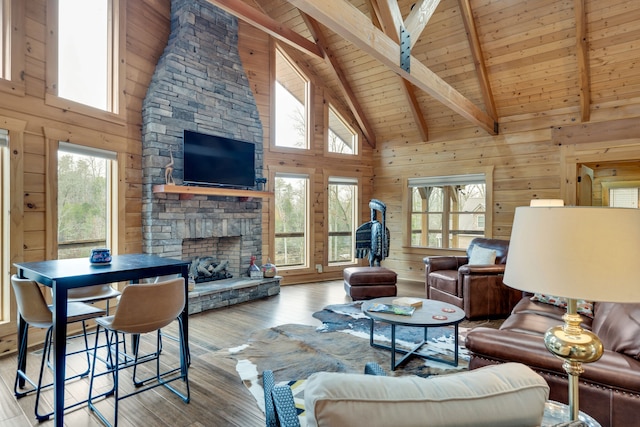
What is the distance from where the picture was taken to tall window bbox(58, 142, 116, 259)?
390cm

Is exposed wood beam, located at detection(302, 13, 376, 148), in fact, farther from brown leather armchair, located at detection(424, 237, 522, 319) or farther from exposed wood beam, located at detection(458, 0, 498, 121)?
brown leather armchair, located at detection(424, 237, 522, 319)

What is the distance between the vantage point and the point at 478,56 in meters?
5.17

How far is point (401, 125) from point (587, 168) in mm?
3210

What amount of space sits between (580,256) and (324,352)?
2634 mm

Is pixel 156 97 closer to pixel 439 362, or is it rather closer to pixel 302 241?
pixel 302 241

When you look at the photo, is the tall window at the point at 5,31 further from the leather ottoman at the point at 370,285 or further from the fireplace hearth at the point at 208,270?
the leather ottoman at the point at 370,285

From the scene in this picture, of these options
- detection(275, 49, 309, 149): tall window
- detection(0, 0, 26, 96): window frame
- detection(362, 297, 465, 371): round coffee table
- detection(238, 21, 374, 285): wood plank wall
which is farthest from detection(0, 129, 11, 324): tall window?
detection(275, 49, 309, 149): tall window

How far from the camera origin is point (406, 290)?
621 cm

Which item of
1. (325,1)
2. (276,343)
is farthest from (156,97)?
(276,343)

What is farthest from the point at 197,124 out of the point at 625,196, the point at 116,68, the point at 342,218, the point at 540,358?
the point at 625,196

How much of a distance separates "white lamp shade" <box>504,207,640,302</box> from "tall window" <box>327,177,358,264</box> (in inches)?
234

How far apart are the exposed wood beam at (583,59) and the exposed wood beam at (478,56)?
1.14 metres

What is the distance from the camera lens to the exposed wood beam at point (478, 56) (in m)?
4.77

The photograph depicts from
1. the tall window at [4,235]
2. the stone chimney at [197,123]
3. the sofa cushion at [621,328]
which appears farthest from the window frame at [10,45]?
the sofa cushion at [621,328]
